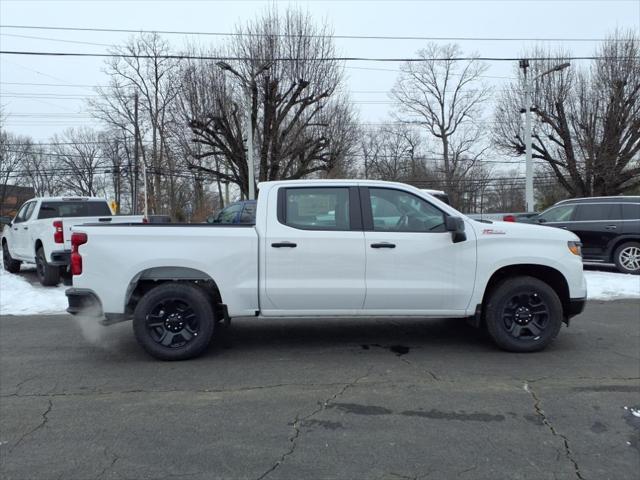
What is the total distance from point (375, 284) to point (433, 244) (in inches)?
29.3

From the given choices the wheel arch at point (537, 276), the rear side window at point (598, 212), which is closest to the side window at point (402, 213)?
the wheel arch at point (537, 276)

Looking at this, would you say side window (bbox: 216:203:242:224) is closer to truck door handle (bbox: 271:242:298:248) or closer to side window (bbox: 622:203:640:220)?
side window (bbox: 622:203:640:220)

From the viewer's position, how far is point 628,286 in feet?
32.9

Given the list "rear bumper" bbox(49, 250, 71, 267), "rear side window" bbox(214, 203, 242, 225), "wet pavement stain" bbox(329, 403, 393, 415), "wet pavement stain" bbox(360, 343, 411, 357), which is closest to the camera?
"wet pavement stain" bbox(329, 403, 393, 415)

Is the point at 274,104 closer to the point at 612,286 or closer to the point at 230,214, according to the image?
the point at 230,214

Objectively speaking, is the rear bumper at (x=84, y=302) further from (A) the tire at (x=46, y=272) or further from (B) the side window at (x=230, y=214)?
(B) the side window at (x=230, y=214)

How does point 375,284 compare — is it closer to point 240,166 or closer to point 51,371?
point 51,371

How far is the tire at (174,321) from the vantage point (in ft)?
17.4

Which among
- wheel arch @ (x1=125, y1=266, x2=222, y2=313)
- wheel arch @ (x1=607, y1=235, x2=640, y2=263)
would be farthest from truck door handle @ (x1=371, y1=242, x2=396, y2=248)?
wheel arch @ (x1=607, y1=235, x2=640, y2=263)

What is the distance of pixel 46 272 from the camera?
1035cm

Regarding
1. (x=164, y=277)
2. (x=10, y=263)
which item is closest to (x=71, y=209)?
(x=10, y=263)

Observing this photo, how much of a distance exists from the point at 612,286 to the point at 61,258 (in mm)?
10735

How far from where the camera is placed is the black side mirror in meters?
5.29

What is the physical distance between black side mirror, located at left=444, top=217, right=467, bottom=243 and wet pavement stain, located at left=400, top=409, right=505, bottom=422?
1.94m
